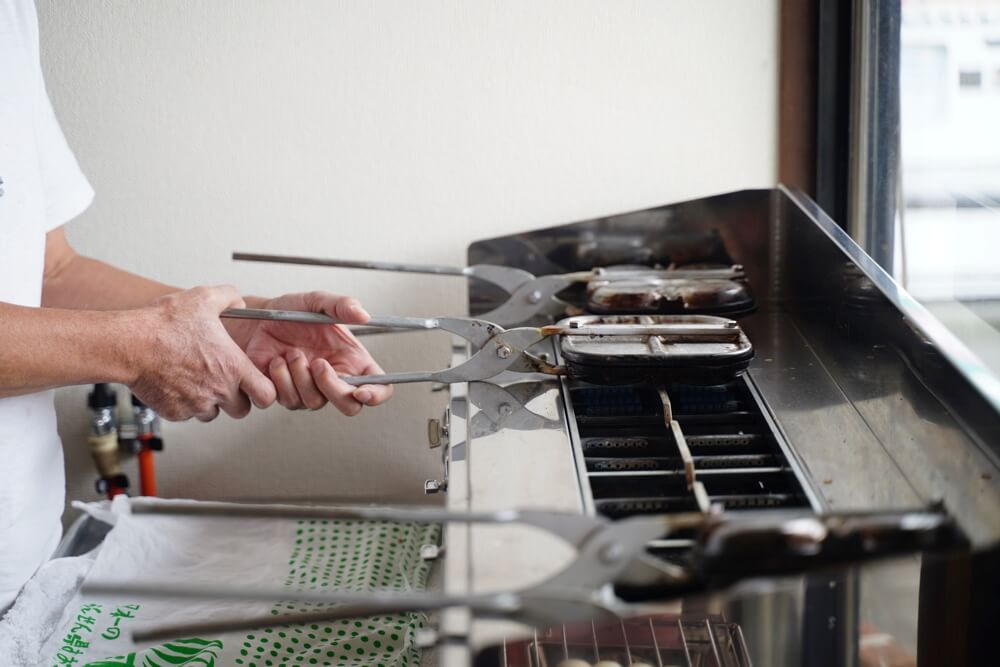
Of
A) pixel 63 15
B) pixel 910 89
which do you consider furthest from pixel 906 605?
pixel 63 15

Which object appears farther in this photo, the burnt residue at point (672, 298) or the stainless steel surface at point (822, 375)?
the burnt residue at point (672, 298)

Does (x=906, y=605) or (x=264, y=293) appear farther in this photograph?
(x=264, y=293)

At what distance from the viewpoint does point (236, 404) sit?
1.24 meters

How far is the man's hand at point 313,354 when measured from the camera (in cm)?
126

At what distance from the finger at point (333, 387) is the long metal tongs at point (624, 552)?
0.52 m

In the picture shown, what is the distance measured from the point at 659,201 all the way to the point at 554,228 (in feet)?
0.78

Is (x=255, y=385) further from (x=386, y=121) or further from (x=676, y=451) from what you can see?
(x=386, y=121)

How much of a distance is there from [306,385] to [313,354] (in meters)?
0.13

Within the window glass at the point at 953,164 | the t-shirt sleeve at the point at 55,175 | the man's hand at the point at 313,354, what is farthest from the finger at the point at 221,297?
the window glass at the point at 953,164

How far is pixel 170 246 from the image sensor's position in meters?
1.84

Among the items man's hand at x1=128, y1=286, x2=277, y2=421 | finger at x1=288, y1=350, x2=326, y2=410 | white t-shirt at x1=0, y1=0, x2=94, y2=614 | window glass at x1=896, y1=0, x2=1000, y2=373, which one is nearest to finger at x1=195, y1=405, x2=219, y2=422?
man's hand at x1=128, y1=286, x2=277, y2=421

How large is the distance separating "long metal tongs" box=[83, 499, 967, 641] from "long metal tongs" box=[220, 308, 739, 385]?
1.62ft

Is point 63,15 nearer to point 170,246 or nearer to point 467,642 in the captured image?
point 170,246

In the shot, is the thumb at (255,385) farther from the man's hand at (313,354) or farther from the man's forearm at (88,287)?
the man's forearm at (88,287)
